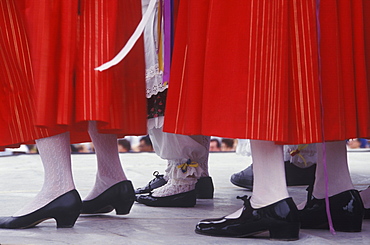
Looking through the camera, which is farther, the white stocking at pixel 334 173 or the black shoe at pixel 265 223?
the white stocking at pixel 334 173

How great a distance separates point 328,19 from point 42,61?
0.60 metres

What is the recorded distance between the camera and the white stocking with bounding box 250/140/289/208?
106 centimetres

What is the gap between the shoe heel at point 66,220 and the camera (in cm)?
119

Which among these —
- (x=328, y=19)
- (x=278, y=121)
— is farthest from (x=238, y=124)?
(x=328, y=19)

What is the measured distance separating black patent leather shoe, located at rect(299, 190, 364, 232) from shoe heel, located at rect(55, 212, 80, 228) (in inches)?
20.1

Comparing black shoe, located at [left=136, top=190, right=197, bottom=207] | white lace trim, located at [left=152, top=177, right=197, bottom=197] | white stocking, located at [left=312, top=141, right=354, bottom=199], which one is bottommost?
black shoe, located at [left=136, top=190, right=197, bottom=207]

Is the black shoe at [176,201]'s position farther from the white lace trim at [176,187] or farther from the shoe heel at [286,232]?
the shoe heel at [286,232]

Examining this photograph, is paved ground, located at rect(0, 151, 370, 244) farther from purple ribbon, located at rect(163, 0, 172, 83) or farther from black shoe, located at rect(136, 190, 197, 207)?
purple ribbon, located at rect(163, 0, 172, 83)

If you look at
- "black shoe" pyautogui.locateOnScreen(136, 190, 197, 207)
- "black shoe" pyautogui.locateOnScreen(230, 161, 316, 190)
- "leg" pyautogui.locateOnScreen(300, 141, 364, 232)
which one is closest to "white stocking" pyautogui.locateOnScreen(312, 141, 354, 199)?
"leg" pyautogui.locateOnScreen(300, 141, 364, 232)

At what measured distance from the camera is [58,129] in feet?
3.90

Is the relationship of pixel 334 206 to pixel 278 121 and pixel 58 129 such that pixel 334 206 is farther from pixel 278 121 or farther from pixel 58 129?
pixel 58 129

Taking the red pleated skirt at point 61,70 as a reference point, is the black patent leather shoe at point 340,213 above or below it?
below

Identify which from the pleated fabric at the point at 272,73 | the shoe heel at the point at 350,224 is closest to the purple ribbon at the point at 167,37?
the pleated fabric at the point at 272,73

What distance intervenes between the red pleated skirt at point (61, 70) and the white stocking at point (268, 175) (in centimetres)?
33
